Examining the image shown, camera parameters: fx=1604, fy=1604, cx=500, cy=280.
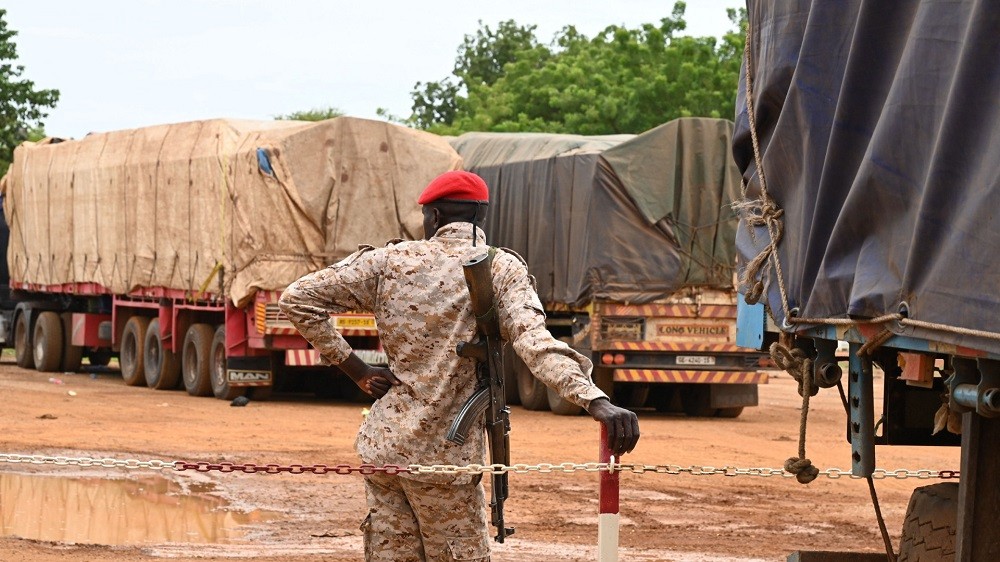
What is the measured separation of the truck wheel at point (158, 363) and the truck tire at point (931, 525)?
16.9 meters

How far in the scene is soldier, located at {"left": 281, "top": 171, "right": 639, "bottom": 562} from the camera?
17.7 feet

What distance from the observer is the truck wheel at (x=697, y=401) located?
19734 mm

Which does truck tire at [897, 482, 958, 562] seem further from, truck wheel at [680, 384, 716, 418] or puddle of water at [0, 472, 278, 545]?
truck wheel at [680, 384, 716, 418]

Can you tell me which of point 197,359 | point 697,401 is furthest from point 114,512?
point 697,401

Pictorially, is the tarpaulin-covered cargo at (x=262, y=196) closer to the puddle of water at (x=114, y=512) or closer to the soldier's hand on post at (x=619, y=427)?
the puddle of water at (x=114, y=512)

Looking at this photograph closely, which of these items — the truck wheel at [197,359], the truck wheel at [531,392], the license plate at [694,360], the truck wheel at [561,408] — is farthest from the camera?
the truck wheel at [197,359]

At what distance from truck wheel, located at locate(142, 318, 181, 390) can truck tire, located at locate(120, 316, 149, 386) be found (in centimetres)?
19

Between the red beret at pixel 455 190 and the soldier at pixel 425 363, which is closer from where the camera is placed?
the soldier at pixel 425 363

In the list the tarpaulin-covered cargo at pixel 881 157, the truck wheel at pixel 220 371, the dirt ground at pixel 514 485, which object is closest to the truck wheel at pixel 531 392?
the dirt ground at pixel 514 485

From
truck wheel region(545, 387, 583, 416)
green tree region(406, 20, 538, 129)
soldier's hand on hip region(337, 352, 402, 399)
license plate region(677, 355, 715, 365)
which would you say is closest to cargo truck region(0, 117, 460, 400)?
truck wheel region(545, 387, 583, 416)

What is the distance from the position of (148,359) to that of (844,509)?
12.7m

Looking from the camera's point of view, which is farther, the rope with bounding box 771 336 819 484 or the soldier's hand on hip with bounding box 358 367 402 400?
the soldier's hand on hip with bounding box 358 367 402 400

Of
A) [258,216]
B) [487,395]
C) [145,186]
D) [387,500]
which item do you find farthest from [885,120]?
[145,186]

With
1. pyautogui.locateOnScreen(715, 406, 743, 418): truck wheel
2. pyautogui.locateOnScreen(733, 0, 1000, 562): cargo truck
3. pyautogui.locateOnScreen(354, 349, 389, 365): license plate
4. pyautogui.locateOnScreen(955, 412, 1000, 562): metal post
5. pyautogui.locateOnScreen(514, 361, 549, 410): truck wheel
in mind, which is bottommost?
pyautogui.locateOnScreen(715, 406, 743, 418): truck wheel
